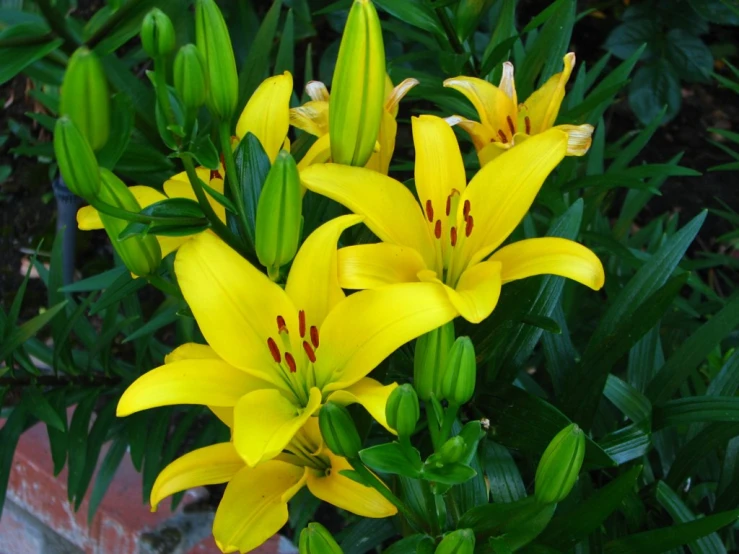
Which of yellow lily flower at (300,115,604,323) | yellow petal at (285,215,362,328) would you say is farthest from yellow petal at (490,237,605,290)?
yellow petal at (285,215,362,328)

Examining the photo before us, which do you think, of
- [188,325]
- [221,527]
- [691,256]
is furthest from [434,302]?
[691,256]

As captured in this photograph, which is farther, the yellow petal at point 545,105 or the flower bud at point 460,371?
the yellow petal at point 545,105

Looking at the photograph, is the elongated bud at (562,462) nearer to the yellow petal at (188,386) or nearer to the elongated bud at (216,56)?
the yellow petal at (188,386)

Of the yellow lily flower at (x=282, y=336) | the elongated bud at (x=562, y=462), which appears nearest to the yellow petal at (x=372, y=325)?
the yellow lily flower at (x=282, y=336)

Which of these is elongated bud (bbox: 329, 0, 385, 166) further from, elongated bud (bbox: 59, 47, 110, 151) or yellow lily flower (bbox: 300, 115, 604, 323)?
elongated bud (bbox: 59, 47, 110, 151)

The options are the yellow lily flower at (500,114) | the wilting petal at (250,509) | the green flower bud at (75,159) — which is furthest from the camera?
the yellow lily flower at (500,114)

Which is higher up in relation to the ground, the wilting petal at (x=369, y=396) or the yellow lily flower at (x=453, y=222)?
the yellow lily flower at (x=453, y=222)
